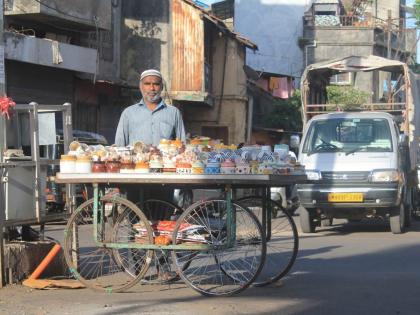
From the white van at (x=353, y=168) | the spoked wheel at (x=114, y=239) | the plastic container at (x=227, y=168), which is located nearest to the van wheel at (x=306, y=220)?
the white van at (x=353, y=168)

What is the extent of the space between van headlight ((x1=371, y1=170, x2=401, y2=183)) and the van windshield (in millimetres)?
638

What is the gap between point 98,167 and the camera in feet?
20.8

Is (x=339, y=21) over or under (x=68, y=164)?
over

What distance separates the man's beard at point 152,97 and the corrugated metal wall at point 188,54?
60.8 ft

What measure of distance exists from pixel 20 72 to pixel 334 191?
1119cm

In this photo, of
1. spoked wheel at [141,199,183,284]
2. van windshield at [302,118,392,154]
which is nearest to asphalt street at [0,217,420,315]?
spoked wheel at [141,199,183,284]

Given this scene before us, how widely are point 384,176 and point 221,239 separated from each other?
6239 mm


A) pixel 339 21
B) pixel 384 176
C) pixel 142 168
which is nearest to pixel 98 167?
pixel 142 168

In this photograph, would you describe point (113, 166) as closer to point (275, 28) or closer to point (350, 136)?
point (350, 136)

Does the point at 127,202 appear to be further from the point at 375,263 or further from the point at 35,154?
the point at 375,263

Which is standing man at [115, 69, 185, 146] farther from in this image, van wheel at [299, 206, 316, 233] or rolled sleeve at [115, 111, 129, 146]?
van wheel at [299, 206, 316, 233]

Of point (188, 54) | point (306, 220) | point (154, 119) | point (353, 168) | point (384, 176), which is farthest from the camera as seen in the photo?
point (188, 54)

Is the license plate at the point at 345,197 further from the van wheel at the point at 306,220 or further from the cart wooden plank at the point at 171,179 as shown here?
the cart wooden plank at the point at 171,179

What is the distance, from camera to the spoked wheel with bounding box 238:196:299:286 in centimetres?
680
